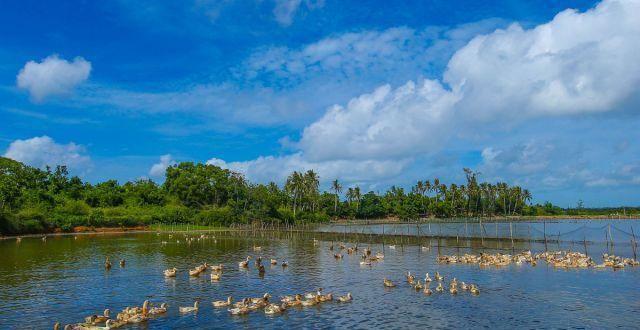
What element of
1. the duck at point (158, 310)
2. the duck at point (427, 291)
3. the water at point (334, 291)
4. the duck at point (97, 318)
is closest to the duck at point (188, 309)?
the water at point (334, 291)

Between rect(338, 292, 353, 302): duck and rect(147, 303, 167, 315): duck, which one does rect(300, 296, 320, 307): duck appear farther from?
rect(147, 303, 167, 315): duck

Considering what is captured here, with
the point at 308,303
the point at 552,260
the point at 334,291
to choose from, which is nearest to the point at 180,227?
the point at 552,260

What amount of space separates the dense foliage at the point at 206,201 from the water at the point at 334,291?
5185cm

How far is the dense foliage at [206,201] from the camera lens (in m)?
93.5

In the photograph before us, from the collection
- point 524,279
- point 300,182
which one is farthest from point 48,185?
point 524,279

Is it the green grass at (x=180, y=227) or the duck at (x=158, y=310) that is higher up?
the green grass at (x=180, y=227)

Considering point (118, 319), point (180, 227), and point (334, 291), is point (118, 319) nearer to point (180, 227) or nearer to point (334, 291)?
point (334, 291)

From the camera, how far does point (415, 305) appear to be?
25.6 metres

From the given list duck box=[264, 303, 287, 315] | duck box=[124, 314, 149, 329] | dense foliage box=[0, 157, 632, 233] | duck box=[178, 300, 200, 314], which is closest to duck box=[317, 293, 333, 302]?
duck box=[264, 303, 287, 315]

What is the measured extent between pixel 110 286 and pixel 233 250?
2601 centimetres

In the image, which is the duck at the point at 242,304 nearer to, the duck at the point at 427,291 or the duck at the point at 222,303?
the duck at the point at 222,303

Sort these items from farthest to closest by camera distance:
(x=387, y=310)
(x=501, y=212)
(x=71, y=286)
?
(x=501, y=212)
(x=71, y=286)
(x=387, y=310)

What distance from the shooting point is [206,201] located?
137 meters

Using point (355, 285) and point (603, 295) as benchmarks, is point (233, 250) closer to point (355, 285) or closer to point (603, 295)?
point (355, 285)
